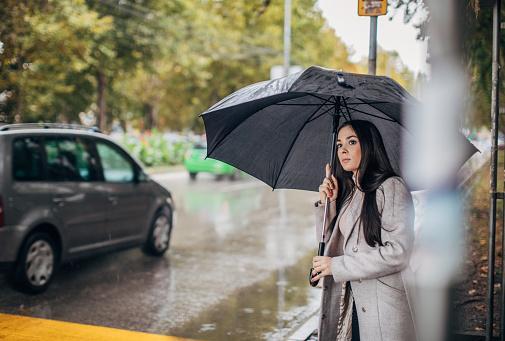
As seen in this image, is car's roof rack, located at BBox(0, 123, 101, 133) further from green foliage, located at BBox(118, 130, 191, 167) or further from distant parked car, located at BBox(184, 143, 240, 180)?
green foliage, located at BBox(118, 130, 191, 167)

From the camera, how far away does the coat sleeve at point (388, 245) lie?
3045 millimetres

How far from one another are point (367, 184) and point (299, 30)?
135 ft

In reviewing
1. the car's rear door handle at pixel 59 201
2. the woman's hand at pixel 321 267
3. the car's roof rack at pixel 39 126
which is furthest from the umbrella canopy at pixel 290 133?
the car's roof rack at pixel 39 126

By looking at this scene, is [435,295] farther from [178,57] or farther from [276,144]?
[178,57]

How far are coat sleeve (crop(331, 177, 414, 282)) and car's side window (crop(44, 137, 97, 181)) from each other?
5.15 metres

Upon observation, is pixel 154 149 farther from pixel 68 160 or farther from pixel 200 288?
pixel 200 288

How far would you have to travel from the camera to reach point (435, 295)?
4031 mm

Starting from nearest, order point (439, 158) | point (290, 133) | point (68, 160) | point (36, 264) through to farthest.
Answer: point (439, 158)
point (290, 133)
point (36, 264)
point (68, 160)

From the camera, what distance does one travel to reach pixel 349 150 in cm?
331

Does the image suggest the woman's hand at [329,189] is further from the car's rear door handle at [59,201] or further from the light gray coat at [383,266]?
the car's rear door handle at [59,201]

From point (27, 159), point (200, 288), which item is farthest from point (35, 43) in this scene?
point (200, 288)

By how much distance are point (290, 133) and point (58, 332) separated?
3.02 metres

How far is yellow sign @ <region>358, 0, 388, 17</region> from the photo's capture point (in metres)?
5.21

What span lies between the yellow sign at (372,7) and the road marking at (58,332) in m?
3.15
